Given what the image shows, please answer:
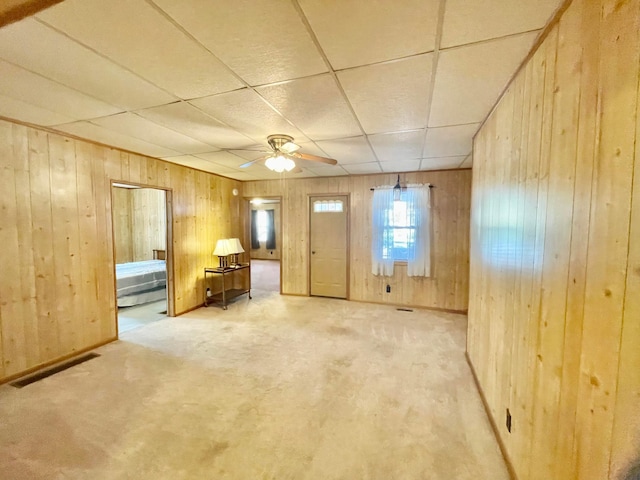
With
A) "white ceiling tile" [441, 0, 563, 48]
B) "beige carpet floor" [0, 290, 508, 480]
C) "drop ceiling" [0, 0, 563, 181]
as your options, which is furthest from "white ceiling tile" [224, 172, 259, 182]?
"white ceiling tile" [441, 0, 563, 48]

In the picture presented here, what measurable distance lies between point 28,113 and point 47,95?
24.1 inches

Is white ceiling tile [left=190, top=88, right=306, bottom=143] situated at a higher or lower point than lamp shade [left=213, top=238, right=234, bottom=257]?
higher

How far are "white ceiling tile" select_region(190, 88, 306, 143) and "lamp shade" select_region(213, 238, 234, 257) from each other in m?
2.46

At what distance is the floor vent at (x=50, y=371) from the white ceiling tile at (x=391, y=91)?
3698mm

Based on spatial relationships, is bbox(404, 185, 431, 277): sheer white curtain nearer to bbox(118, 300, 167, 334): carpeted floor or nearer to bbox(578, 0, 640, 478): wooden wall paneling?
bbox(578, 0, 640, 478): wooden wall paneling

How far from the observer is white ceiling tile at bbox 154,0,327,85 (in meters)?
1.17

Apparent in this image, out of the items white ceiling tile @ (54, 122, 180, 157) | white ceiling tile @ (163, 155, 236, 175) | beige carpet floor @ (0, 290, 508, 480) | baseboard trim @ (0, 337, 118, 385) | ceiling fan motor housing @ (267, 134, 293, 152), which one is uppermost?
white ceiling tile @ (163, 155, 236, 175)

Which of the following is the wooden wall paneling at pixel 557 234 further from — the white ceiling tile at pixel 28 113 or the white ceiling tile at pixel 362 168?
the white ceiling tile at pixel 28 113

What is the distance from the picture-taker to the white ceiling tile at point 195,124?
2.24 m

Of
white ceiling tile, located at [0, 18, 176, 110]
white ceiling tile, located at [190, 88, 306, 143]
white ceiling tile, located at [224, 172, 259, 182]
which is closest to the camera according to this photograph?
white ceiling tile, located at [0, 18, 176, 110]

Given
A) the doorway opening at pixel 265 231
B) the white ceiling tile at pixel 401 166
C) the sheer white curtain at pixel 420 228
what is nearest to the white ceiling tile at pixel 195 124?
the white ceiling tile at pixel 401 166

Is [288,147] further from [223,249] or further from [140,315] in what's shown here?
[140,315]

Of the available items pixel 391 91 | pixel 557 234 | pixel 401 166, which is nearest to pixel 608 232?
pixel 557 234

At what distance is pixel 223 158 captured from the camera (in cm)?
384
